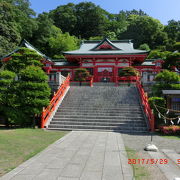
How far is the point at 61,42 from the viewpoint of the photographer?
41.4 metres

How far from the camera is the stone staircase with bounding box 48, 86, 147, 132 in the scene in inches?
455

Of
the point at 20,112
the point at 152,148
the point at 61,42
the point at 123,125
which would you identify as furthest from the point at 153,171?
the point at 61,42

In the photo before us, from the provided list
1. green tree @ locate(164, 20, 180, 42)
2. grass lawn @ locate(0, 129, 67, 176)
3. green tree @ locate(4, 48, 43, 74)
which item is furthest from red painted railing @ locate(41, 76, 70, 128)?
green tree @ locate(164, 20, 180, 42)

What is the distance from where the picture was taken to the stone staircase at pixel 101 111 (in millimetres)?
11562

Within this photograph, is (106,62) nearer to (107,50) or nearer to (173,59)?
(107,50)

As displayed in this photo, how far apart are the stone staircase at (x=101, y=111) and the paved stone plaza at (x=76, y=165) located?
463 cm

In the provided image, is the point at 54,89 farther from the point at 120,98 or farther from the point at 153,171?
the point at 153,171

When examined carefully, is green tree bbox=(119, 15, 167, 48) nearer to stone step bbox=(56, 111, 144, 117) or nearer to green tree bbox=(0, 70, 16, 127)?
stone step bbox=(56, 111, 144, 117)

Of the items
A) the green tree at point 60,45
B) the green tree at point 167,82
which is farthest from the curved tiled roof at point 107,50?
the green tree at point 60,45

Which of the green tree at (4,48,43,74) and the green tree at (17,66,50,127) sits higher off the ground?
the green tree at (4,48,43,74)

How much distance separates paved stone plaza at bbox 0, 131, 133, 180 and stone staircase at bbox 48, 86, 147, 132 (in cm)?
463

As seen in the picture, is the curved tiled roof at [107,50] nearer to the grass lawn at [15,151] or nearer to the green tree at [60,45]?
the green tree at [60,45]

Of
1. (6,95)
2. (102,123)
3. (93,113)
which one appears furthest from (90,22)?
(102,123)

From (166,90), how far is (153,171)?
7.96 meters
